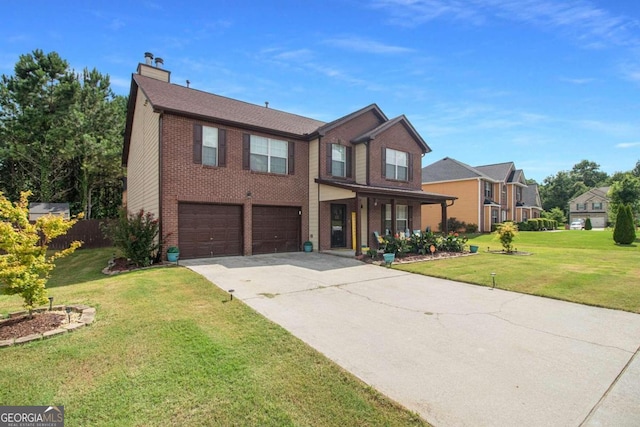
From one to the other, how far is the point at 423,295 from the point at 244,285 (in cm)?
425

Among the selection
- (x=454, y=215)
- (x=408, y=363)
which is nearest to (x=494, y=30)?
(x=408, y=363)

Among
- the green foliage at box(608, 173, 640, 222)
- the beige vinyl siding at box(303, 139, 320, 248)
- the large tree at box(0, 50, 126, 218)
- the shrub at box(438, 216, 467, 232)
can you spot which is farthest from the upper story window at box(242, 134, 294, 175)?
the green foliage at box(608, 173, 640, 222)

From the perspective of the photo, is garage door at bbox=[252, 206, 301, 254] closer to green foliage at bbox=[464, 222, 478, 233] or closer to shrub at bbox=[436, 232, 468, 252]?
shrub at bbox=[436, 232, 468, 252]

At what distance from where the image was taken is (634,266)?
10.8 m

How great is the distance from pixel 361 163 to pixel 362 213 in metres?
2.55

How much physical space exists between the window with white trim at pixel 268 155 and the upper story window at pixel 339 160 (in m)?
2.16

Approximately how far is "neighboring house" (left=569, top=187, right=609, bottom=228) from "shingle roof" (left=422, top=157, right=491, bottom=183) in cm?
4061

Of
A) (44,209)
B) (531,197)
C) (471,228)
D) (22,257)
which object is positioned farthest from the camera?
(531,197)

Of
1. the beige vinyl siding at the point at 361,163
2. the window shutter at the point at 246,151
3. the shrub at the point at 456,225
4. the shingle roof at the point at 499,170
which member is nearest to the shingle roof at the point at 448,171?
the shingle roof at the point at 499,170

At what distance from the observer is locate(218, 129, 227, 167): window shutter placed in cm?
1223

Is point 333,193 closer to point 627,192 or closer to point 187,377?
point 187,377

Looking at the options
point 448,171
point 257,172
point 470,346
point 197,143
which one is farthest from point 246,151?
point 448,171

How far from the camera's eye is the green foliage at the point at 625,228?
766 inches

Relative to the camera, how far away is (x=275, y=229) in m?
13.9
